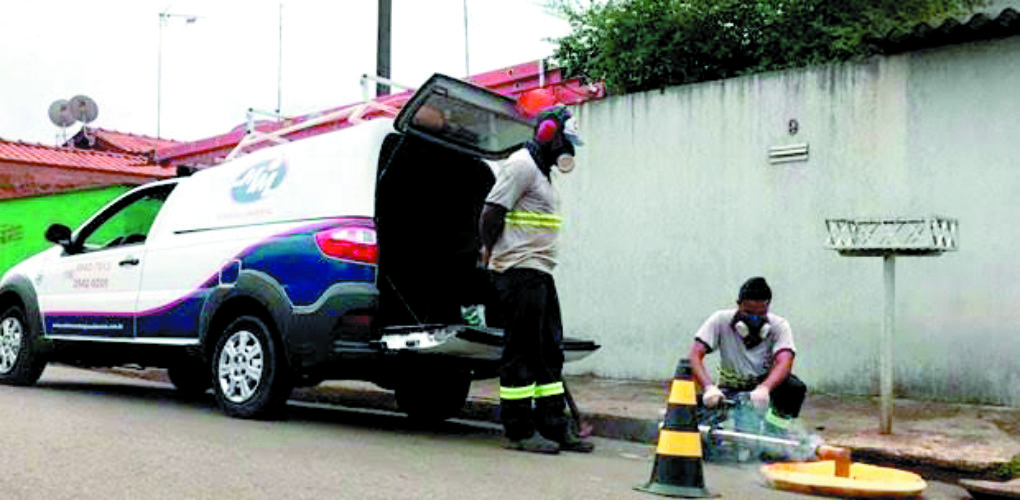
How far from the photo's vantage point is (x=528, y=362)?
5930 mm

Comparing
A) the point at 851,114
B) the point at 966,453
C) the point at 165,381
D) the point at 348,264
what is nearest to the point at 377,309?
the point at 348,264

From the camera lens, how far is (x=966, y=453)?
19.3 ft

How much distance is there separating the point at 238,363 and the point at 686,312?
3960 mm

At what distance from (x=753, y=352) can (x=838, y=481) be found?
1311 millimetres

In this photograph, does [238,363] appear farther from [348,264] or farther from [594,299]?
[594,299]

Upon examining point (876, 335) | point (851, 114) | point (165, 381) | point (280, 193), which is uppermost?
point (851, 114)

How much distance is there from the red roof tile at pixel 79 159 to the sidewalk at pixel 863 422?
1244cm

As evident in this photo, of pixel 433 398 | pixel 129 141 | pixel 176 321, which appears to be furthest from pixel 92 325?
pixel 129 141

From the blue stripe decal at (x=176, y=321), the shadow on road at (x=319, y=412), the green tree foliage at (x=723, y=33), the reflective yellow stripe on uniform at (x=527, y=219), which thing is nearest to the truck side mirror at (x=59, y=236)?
the shadow on road at (x=319, y=412)

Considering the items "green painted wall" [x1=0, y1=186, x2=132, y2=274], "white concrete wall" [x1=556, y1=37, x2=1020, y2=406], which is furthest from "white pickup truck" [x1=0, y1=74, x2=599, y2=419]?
"green painted wall" [x1=0, y1=186, x2=132, y2=274]

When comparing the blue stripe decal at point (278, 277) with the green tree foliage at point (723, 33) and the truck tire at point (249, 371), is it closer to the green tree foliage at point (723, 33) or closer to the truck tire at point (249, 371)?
the truck tire at point (249, 371)

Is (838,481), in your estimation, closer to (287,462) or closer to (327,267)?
(287,462)

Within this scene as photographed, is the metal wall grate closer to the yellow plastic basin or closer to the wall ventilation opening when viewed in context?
the yellow plastic basin

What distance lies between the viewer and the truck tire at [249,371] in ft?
21.8
